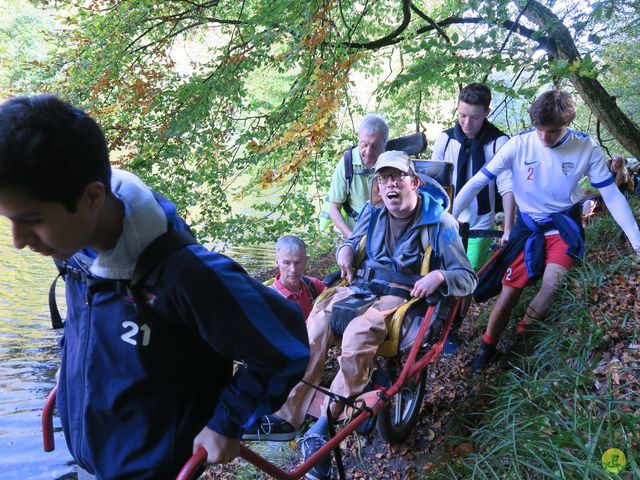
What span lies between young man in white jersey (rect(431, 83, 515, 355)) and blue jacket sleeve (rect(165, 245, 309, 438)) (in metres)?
3.25

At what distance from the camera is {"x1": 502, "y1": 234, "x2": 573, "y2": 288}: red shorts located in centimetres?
390

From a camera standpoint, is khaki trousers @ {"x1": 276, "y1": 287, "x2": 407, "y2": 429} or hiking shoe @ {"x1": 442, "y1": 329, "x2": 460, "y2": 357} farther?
hiking shoe @ {"x1": 442, "y1": 329, "x2": 460, "y2": 357}

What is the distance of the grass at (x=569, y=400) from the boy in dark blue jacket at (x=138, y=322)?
65.5 inches

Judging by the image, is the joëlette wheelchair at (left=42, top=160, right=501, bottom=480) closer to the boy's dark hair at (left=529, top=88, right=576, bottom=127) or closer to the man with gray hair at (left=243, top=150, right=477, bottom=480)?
the man with gray hair at (left=243, top=150, right=477, bottom=480)

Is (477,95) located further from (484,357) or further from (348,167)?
(484,357)

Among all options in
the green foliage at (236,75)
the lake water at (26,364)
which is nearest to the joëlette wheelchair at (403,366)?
the green foliage at (236,75)

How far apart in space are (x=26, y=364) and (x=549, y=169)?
Result: 23.1 ft

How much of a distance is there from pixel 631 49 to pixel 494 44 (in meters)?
6.71

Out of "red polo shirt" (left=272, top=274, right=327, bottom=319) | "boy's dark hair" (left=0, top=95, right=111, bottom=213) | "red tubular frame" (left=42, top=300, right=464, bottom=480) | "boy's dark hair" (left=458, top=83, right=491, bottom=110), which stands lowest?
"red tubular frame" (left=42, top=300, right=464, bottom=480)

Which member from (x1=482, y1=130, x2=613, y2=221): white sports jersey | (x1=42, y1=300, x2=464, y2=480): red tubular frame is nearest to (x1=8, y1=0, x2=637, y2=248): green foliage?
(x1=482, y1=130, x2=613, y2=221): white sports jersey

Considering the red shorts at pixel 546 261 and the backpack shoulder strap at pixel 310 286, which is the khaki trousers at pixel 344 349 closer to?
the backpack shoulder strap at pixel 310 286

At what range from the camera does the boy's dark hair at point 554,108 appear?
144 inches

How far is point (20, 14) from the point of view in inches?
592

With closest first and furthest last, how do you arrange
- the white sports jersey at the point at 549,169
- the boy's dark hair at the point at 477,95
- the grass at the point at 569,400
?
the grass at the point at 569,400
the white sports jersey at the point at 549,169
the boy's dark hair at the point at 477,95
